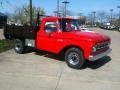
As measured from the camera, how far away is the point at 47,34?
38.8 ft

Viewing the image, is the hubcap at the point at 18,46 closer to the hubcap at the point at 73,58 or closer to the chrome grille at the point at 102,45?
the hubcap at the point at 73,58

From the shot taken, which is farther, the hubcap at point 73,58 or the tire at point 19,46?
the tire at point 19,46

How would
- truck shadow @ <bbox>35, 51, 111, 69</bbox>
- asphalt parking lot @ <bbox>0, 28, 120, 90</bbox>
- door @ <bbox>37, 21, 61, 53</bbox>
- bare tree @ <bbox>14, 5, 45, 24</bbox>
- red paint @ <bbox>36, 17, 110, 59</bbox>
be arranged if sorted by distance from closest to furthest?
1. asphalt parking lot @ <bbox>0, 28, 120, 90</bbox>
2. red paint @ <bbox>36, 17, 110, 59</bbox>
3. truck shadow @ <bbox>35, 51, 111, 69</bbox>
4. door @ <bbox>37, 21, 61, 53</bbox>
5. bare tree @ <bbox>14, 5, 45, 24</bbox>

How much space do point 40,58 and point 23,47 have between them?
1507 mm

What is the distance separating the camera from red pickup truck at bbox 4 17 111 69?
1038 centimetres

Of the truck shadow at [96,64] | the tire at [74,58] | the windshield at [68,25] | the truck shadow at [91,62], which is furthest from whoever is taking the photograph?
the windshield at [68,25]

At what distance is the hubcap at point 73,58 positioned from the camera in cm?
1066

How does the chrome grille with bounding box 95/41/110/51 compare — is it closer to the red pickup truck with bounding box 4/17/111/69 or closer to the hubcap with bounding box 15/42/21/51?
the red pickup truck with bounding box 4/17/111/69

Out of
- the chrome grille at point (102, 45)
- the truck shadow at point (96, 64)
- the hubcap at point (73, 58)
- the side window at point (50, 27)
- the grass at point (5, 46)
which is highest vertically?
the side window at point (50, 27)

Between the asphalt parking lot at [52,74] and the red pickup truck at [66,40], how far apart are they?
552 millimetres

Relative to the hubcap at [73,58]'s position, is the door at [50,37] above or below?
above

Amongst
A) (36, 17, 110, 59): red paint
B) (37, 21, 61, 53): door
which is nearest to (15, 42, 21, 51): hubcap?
(36, 17, 110, 59): red paint

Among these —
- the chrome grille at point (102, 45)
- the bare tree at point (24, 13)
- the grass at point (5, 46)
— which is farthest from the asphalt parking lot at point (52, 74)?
the bare tree at point (24, 13)

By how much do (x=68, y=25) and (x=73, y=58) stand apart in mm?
1803
